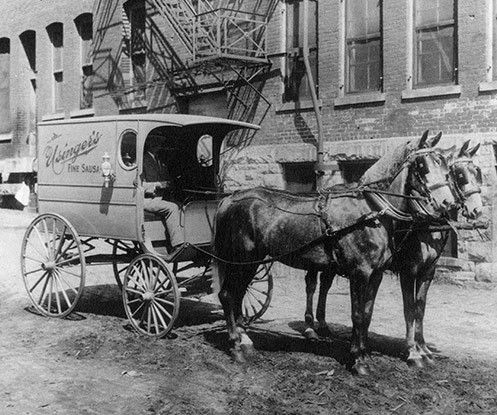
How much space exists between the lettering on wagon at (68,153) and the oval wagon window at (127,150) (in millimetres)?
358

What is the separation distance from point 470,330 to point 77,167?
5.74 meters

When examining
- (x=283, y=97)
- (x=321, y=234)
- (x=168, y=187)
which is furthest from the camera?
(x=283, y=97)

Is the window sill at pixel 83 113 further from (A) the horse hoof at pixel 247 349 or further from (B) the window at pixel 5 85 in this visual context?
(A) the horse hoof at pixel 247 349

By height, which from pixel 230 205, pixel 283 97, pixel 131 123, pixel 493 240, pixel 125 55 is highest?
pixel 125 55

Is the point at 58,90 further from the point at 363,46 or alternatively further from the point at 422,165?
the point at 422,165

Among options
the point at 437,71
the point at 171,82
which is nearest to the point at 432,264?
the point at 437,71

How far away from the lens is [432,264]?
7160mm

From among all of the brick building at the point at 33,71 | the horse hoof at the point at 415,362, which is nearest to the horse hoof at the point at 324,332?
the horse hoof at the point at 415,362

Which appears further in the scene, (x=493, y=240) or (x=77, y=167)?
(x=493, y=240)

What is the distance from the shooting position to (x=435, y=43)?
39.5 feet

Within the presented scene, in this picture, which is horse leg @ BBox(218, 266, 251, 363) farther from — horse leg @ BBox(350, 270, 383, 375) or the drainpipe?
the drainpipe

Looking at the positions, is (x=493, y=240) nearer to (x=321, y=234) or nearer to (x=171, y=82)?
(x=321, y=234)

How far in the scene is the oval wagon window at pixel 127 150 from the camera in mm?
8562

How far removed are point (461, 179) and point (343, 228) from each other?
1.29 metres
